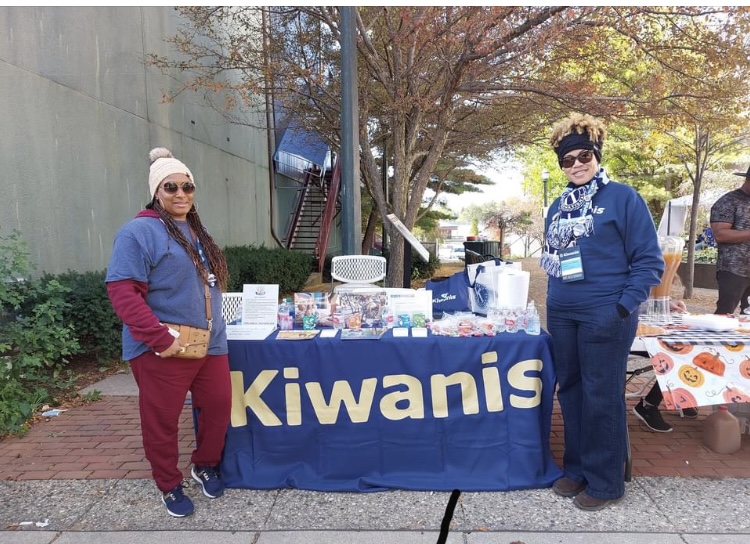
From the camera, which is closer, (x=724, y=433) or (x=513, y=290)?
(x=513, y=290)

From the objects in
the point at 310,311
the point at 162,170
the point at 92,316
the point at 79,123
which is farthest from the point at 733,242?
the point at 79,123

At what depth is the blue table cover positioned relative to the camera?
277cm

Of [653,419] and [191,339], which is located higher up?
[191,339]

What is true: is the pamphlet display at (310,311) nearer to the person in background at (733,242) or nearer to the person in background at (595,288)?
the person in background at (595,288)

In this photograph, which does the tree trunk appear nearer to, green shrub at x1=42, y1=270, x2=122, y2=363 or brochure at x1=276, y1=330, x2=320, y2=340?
green shrub at x1=42, y1=270, x2=122, y2=363

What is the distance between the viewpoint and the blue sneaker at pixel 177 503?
101 inches

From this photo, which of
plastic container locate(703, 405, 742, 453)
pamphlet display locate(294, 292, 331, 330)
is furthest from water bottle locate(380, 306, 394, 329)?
plastic container locate(703, 405, 742, 453)

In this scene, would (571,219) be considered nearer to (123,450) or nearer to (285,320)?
(285,320)

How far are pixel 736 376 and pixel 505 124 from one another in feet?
26.2

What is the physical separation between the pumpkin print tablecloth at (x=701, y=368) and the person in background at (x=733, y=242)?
125cm

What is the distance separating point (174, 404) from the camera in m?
2.46

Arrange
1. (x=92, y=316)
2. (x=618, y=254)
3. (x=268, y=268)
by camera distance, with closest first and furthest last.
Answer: (x=618, y=254)
(x=92, y=316)
(x=268, y=268)

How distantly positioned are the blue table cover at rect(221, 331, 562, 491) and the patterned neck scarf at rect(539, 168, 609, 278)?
1.65 feet

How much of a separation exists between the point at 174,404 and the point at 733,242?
159 inches
